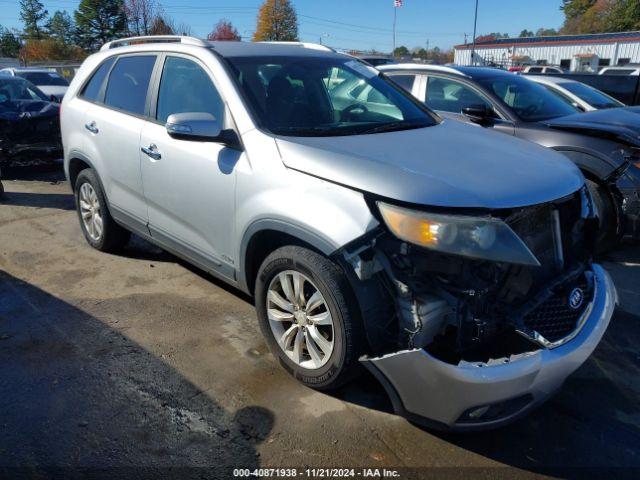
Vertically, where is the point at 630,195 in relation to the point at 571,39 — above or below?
below

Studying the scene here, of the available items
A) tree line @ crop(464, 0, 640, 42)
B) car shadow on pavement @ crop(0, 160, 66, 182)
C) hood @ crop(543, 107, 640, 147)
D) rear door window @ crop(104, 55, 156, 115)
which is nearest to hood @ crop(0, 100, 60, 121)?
car shadow on pavement @ crop(0, 160, 66, 182)

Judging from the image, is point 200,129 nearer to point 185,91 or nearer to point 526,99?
point 185,91

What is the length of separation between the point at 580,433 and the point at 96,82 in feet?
15.2

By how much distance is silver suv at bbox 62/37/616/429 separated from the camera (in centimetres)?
239

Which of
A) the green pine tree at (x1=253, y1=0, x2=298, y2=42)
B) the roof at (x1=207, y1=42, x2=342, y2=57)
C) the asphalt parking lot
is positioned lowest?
the asphalt parking lot

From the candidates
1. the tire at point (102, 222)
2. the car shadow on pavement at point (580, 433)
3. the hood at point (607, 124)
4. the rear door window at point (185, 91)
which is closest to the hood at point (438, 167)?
the rear door window at point (185, 91)

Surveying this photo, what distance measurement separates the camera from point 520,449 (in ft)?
8.72

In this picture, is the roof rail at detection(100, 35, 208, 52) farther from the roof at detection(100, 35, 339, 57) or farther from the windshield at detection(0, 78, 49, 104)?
the windshield at detection(0, 78, 49, 104)

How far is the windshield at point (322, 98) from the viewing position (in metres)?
3.31

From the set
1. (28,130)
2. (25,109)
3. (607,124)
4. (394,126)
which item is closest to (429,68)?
(607,124)

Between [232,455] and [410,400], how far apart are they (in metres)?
0.90

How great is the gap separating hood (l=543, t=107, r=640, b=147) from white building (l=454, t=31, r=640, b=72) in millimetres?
42732

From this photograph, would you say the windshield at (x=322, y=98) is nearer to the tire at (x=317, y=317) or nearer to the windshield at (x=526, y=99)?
Result: the tire at (x=317, y=317)

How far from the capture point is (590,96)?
8.64m
